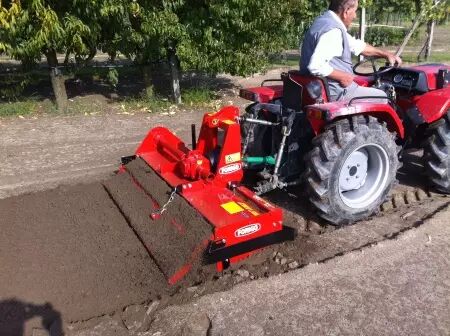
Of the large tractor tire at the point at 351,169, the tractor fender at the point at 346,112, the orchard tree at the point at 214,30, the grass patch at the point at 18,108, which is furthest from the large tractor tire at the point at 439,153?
the grass patch at the point at 18,108

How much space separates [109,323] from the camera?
2705mm

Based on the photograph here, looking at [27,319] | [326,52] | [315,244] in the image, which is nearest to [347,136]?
[326,52]

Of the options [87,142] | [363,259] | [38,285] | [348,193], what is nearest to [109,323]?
[38,285]

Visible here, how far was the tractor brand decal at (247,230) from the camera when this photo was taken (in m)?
2.98

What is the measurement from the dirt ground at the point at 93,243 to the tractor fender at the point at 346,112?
0.85 metres

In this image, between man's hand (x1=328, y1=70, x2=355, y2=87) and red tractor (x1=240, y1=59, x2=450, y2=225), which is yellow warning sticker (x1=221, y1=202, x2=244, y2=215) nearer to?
red tractor (x1=240, y1=59, x2=450, y2=225)

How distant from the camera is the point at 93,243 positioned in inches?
136

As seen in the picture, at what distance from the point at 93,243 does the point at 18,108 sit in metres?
5.06

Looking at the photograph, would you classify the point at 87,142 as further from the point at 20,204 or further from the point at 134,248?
the point at 134,248

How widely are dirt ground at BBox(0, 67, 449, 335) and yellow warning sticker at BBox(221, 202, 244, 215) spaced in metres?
0.43

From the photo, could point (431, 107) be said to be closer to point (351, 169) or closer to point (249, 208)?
point (351, 169)

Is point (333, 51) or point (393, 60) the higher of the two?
point (333, 51)

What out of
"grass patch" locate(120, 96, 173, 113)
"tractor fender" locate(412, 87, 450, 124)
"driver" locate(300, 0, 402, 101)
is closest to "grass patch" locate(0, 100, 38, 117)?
"grass patch" locate(120, 96, 173, 113)

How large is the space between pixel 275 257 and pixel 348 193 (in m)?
1.01
